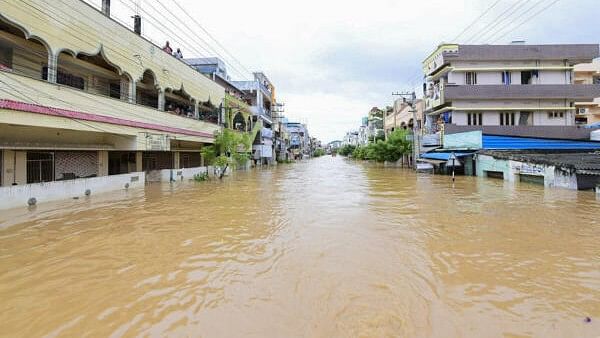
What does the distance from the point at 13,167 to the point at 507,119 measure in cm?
3673

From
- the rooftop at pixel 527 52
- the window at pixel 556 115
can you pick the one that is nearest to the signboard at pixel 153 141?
the rooftop at pixel 527 52

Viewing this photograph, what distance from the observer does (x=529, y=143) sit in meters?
27.0

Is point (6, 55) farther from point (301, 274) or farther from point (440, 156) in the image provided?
point (440, 156)

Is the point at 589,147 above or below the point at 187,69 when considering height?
below

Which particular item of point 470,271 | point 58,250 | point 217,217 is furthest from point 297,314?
point 217,217

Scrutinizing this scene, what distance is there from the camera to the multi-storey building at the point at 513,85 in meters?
29.0

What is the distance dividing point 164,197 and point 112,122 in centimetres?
515

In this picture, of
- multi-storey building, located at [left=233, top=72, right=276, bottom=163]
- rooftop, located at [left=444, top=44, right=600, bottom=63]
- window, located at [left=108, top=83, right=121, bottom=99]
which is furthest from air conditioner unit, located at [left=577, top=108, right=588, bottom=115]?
window, located at [left=108, top=83, right=121, bottom=99]

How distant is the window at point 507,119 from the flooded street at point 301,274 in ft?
74.2

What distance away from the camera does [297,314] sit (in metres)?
4.23

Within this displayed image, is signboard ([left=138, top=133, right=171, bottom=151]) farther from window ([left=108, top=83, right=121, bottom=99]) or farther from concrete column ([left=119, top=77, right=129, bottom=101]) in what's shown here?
window ([left=108, top=83, right=121, bottom=99])

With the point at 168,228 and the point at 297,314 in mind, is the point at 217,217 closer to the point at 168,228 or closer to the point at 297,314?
the point at 168,228

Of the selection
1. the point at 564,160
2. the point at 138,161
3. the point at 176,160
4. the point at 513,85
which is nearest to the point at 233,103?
the point at 176,160

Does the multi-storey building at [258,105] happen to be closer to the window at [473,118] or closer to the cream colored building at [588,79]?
the window at [473,118]
